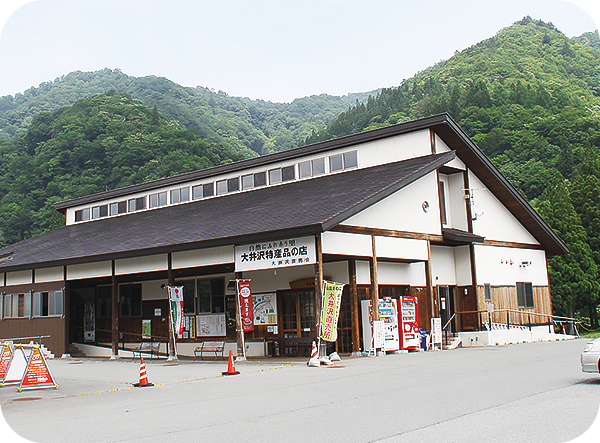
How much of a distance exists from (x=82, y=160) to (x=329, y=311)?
62.1m

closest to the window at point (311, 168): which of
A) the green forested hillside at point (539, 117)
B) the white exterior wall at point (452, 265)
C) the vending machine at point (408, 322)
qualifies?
the white exterior wall at point (452, 265)

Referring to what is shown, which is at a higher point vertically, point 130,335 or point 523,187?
point 523,187

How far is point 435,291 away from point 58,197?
5494cm

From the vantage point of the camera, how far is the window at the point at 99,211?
109 ft

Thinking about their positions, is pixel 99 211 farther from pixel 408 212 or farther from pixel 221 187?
pixel 408 212

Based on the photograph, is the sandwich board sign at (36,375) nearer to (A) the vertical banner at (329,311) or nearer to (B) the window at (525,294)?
(A) the vertical banner at (329,311)

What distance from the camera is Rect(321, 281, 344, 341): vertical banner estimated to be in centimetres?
1647

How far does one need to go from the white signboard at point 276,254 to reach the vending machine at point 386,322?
130 inches

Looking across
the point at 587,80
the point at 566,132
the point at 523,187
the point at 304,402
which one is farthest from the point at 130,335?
the point at 587,80

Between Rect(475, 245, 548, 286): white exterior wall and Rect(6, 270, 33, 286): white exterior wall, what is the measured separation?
61.9 ft

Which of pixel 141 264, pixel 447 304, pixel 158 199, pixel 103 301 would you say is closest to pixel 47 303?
pixel 103 301

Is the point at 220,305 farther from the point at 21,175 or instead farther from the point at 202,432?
the point at 21,175

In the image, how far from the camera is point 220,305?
23859 mm

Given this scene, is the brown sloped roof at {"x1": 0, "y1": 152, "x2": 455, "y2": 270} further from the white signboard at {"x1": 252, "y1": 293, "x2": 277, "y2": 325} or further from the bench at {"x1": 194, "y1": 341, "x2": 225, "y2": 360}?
the bench at {"x1": 194, "y1": 341, "x2": 225, "y2": 360}
